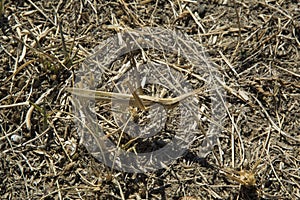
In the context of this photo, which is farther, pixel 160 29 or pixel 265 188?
pixel 160 29

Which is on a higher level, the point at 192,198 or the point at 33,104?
the point at 33,104

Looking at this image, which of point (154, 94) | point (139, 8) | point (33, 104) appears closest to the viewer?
point (33, 104)

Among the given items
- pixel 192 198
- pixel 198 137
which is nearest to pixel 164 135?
pixel 198 137

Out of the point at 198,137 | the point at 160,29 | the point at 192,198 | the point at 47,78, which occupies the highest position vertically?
the point at 160,29

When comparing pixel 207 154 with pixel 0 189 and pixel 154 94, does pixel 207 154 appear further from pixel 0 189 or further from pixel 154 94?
pixel 0 189

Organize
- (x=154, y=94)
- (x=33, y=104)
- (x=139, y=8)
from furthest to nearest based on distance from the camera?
(x=139, y=8) < (x=154, y=94) < (x=33, y=104)

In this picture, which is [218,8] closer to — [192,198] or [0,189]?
[192,198]
